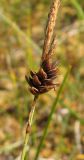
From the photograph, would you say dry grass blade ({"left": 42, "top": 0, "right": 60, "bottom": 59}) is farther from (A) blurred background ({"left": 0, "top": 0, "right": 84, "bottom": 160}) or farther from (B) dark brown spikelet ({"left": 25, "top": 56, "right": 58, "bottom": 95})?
(A) blurred background ({"left": 0, "top": 0, "right": 84, "bottom": 160})

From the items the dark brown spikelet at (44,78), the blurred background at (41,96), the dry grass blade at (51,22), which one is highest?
the dry grass blade at (51,22)

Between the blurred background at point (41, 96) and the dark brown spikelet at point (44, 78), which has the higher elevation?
the dark brown spikelet at point (44, 78)

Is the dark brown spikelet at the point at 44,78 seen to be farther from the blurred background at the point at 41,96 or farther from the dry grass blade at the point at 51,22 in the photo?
the blurred background at the point at 41,96

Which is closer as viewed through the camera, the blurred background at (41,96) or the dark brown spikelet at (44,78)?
the dark brown spikelet at (44,78)

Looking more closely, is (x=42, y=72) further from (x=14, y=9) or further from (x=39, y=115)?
(x=14, y=9)

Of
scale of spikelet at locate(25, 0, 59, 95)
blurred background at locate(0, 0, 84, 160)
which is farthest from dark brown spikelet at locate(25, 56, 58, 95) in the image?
blurred background at locate(0, 0, 84, 160)

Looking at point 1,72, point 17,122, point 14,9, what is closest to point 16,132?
point 17,122

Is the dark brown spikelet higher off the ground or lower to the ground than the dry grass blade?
lower

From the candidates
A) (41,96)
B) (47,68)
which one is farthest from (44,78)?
(41,96)

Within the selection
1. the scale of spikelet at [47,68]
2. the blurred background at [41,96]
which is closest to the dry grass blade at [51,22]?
the scale of spikelet at [47,68]
